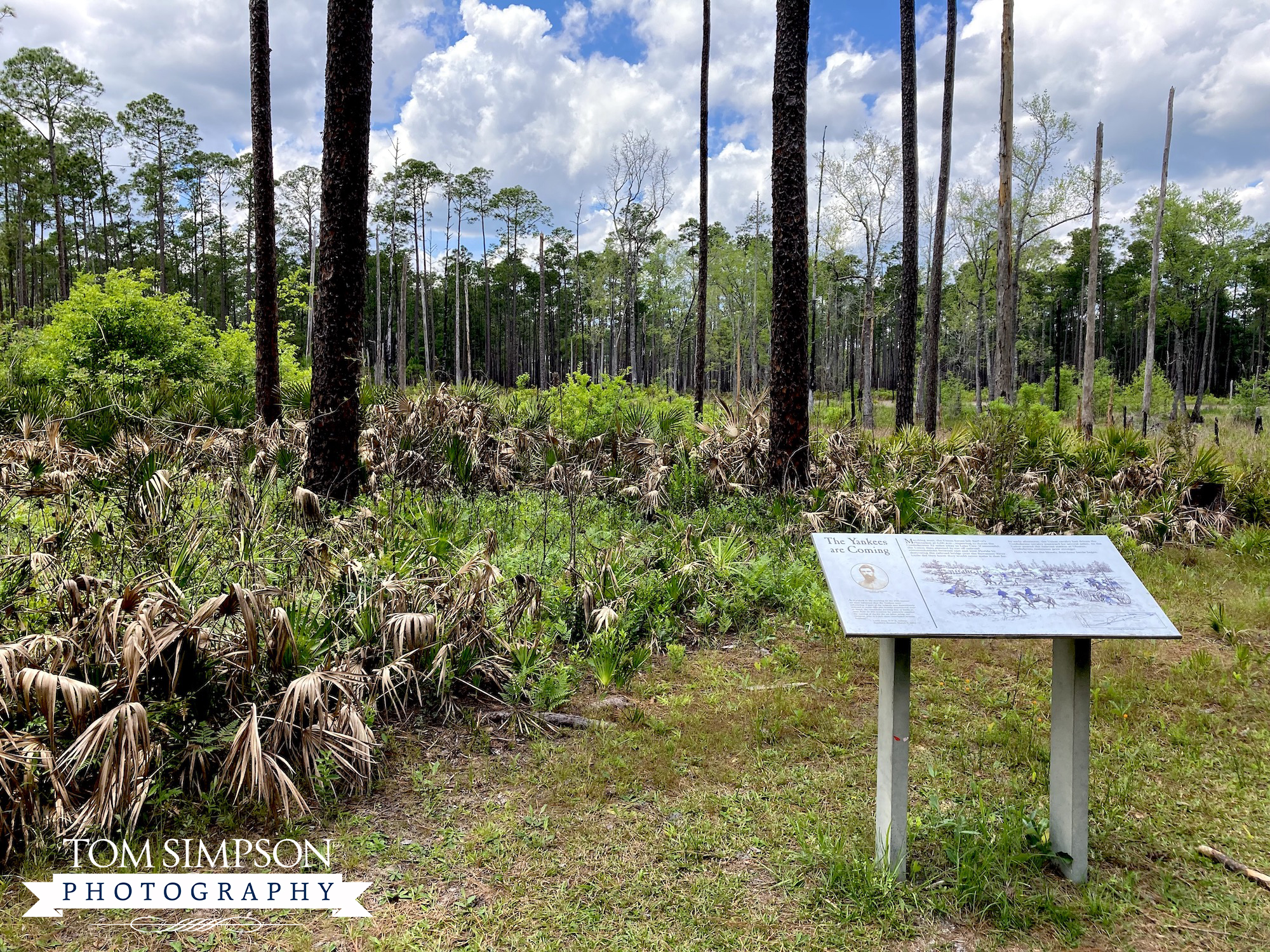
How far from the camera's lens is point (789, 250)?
9.36 meters

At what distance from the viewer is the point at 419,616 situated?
4.60 m

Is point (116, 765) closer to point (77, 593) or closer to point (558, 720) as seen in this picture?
point (77, 593)

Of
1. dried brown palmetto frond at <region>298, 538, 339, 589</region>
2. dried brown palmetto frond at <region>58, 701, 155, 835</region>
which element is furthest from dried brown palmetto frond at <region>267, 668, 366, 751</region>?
dried brown palmetto frond at <region>298, 538, 339, 589</region>

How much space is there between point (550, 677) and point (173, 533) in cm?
266

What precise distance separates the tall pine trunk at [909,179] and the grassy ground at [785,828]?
10861 millimetres

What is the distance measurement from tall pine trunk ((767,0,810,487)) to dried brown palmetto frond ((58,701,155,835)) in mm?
7684

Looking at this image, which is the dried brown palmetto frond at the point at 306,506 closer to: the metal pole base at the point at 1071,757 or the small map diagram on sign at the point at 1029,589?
the small map diagram on sign at the point at 1029,589

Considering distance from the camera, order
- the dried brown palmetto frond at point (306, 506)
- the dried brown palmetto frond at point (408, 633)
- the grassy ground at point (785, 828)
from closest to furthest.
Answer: the grassy ground at point (785, 828) < the dried brown palmetto frond at point (408, 633) < the dried brown palmetto frond at point (306, 506)

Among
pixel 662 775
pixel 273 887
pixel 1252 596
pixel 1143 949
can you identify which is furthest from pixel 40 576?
pixel 1252 596

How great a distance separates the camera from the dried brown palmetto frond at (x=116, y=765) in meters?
3.15

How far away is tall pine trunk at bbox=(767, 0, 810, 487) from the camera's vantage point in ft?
30.1

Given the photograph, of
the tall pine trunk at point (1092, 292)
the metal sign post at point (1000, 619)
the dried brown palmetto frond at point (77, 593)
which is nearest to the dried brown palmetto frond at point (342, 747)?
the dried brown palmetto frond at point (77, 593)

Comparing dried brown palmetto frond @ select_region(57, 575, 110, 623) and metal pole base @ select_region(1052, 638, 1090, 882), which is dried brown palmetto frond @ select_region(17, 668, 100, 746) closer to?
dried brown palmetto frond @ select_region(57, 575, 110, 623)

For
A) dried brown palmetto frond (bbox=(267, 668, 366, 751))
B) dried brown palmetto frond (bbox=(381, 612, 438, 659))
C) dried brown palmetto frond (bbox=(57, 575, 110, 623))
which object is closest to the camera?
dried brown palmetto frond (bbox=(267, 668, 366, 751))
